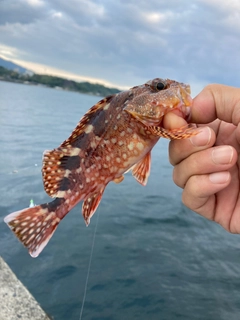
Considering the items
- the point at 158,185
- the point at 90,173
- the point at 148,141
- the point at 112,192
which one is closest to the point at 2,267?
the point at 90,173

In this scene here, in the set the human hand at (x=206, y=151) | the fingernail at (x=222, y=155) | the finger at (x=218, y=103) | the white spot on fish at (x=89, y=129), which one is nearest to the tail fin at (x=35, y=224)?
the white spot on fish at (x=89, y=129)

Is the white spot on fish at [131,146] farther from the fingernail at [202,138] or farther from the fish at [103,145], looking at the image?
the fingernail at [202,138]

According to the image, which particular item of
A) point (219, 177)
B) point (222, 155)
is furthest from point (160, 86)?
point (219, 177)

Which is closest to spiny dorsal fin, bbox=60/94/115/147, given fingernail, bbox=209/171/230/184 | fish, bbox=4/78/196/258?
fish, bbox=4/78/196/258

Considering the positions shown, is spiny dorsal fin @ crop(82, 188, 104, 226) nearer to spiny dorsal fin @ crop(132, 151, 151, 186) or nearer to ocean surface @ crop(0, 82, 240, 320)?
spiny dorsal fin @ crop(132, 151, 151, 186)

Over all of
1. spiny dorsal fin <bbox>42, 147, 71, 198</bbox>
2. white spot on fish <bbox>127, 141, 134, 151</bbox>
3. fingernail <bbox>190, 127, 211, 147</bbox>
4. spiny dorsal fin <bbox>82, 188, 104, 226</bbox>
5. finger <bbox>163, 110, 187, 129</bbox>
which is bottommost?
spiny dorsal fin <bbox>82, 188, 104, 226</bbox>

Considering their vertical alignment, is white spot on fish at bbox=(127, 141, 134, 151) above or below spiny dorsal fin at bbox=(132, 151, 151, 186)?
above

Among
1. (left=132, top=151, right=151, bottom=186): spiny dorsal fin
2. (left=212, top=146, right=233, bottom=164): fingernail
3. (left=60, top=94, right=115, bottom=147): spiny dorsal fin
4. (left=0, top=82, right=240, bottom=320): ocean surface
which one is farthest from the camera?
(left=0, top=82, right=240, bottom=320): ocean surface
